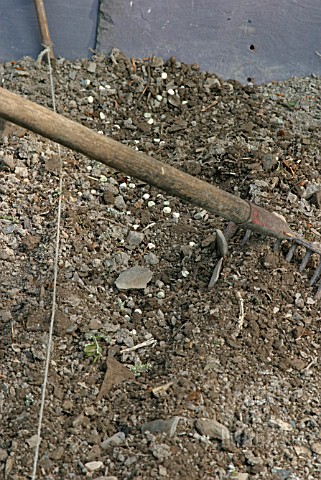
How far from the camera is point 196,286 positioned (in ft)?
11.2

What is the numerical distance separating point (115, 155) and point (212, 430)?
1.05 metres

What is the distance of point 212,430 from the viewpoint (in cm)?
278

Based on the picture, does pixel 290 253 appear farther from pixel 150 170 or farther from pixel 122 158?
pixel 122 158

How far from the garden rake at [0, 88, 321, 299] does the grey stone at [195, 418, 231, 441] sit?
815 mm

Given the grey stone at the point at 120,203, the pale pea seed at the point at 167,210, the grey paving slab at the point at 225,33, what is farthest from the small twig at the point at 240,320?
the grey paving slab at the point at 225,33

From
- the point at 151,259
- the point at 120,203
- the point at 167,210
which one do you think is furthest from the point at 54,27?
the point at 151,259

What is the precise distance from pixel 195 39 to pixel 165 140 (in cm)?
69

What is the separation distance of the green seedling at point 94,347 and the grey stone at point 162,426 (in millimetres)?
428

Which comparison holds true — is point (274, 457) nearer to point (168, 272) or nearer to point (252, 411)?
point (252, 411)

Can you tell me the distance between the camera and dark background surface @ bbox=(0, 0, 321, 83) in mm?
4359

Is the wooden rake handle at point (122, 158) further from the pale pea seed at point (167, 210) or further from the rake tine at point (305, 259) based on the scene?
the pale pea seed at point (167, 210)

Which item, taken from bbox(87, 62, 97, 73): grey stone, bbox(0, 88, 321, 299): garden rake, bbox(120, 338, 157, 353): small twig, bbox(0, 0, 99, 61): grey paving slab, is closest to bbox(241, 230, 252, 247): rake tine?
bbox(0, 88, 321, 299): garden rake

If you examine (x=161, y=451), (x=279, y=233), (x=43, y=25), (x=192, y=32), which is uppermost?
(x=192, y=32)

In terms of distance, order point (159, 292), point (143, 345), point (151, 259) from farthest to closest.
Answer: point (151, 259), point (159, 292), point (143, 345)
